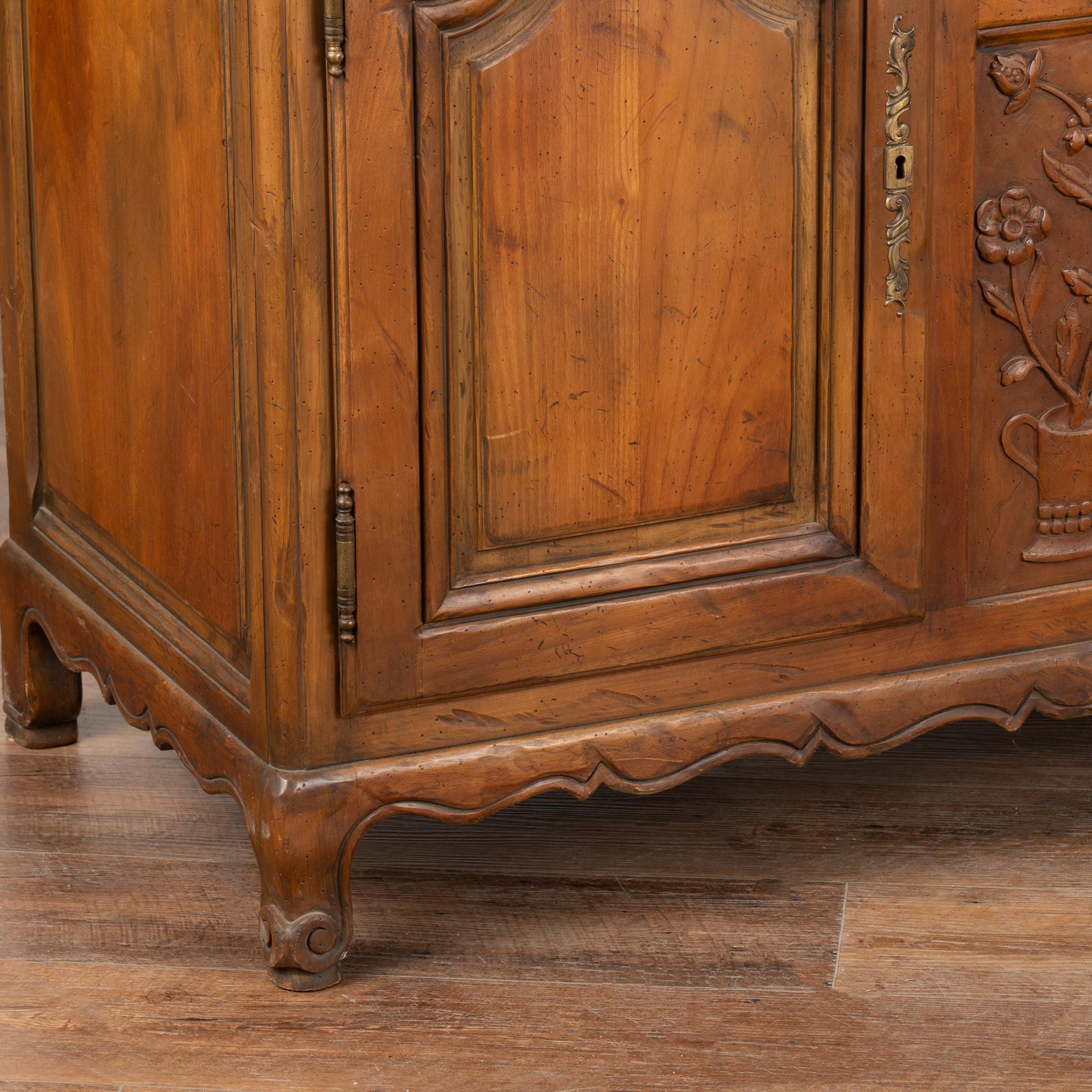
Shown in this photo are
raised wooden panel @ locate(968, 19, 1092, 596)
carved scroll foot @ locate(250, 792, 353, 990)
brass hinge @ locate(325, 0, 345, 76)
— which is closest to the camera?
brass hinge @ locate(325, 0, 345, 76)

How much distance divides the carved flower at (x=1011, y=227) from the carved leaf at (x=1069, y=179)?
0.08 feet

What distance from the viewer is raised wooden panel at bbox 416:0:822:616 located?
1.30 meters

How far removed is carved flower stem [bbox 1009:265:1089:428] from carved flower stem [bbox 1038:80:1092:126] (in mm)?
136

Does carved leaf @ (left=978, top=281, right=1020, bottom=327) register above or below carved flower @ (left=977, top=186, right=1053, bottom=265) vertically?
below

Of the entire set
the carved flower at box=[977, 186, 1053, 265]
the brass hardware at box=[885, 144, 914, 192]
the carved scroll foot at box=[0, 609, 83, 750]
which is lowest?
the carved scroll foot at box=[0, 609, 83, 750]

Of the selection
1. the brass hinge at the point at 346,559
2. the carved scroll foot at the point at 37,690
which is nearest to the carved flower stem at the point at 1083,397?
the brass hinge at the point at 346,559

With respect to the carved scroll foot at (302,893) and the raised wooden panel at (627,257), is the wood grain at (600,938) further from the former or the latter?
the raised wooden panel at (627,257)

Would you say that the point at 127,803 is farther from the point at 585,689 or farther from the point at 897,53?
the point at 897,53

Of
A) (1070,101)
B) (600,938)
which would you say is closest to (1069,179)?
(1070,101)

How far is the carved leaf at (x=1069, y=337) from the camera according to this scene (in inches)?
60.3

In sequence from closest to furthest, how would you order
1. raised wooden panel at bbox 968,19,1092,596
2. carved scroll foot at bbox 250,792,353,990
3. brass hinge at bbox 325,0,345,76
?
brass hinge at bbox 325,0,345,76
carved scroll foot at bbox 250,792,353,990
raised wooden panel at bbox 968,19,1092,596

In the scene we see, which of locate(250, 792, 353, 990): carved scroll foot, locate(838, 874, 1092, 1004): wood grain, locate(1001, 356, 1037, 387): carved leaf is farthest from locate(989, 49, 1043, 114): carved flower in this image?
locate(250, 792, 353, 990): carved scroll foot

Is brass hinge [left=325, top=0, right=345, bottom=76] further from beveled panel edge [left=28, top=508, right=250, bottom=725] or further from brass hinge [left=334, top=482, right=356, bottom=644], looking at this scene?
beveled panel edge [left=28, top=508, right=250, bottom=725]

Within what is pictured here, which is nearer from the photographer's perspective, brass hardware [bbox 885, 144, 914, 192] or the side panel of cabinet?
the side panel of cabinet
